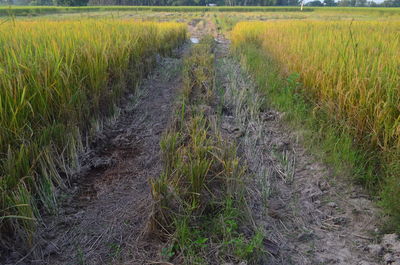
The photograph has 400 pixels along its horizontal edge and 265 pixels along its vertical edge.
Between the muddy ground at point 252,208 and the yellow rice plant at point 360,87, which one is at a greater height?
the yellow rice plant at point 360,87

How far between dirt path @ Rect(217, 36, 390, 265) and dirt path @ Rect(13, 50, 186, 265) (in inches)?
Result: 31.5

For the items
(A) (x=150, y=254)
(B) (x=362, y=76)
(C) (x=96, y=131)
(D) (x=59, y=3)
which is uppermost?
(D) (x=59, y=3)

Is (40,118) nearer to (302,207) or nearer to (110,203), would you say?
(110,203)

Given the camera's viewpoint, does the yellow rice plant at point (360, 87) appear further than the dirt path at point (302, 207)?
Yes

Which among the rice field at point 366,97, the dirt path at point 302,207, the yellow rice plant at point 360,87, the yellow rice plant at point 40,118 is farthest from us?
the yellow rice plant at point 360,87

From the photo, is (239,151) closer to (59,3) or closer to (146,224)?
(146,224)

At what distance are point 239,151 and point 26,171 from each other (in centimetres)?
178

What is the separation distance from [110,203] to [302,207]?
4.68 ft

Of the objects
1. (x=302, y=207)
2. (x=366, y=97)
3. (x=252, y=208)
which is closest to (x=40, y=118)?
(x=252, y=208)

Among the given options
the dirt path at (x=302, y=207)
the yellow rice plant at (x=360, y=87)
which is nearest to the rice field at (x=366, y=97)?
the yellow rice plant at (x=360, y=87)

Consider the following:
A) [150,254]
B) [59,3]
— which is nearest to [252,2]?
[59,3]

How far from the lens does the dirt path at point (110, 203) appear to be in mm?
1679

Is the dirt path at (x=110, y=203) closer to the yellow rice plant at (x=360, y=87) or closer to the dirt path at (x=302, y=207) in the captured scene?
the dirt path at (x=302, y=207)

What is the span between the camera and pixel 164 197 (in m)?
1.73
